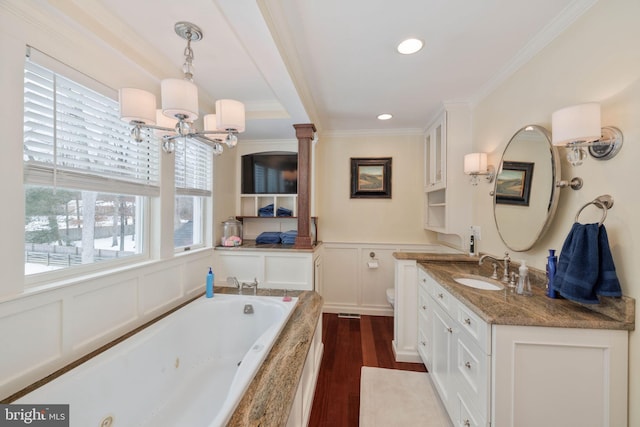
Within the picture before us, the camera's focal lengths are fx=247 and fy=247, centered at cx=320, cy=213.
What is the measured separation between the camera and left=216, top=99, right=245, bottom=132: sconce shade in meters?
1.30

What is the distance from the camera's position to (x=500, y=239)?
203 centimetres

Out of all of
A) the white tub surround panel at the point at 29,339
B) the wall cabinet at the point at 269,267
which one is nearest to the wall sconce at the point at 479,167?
the wall cabinet at the point at 269,267

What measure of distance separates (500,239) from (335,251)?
1.93m

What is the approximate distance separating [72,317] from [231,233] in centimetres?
169

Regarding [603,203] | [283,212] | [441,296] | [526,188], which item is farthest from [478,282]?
[283,212]

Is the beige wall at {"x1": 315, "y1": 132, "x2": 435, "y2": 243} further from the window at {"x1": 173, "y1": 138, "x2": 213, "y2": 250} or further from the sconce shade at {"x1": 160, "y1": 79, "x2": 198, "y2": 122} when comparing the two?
the sconce shade at {"x1": 160, "y1": 79, "x2": 198, "y2": 122}

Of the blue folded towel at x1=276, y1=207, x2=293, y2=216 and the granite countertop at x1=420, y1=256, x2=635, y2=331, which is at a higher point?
the blue folded towel at x1=276, y1=207, x2=293, y2=216

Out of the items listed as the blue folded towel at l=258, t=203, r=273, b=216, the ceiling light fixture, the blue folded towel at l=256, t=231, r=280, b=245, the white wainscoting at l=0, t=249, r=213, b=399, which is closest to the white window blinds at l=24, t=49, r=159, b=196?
the ceiling light fixture

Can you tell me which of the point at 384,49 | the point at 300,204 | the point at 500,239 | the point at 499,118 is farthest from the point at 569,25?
the point at 300,204

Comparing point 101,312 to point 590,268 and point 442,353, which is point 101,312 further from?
point 590,268

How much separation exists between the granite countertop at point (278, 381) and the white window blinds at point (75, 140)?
55.6 inches

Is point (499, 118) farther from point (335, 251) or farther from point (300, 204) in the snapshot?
point (335, 251)

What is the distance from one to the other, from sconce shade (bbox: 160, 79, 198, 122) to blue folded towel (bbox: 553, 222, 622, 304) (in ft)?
6.37

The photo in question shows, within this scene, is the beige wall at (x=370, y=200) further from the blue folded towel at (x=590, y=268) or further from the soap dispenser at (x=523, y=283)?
the blue folded towel at (x=590, y=268)
